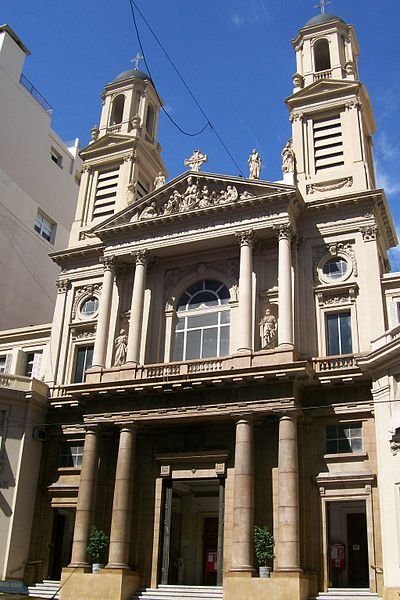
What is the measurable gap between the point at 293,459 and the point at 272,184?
41.7 feet

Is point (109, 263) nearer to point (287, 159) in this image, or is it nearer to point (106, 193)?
point (106, 193)

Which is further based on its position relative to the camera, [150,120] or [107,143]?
[150,120]

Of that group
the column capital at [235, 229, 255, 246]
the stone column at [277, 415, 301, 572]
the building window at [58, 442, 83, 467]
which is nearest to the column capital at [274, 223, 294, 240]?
the column capital at [235, 229, 255, 246]

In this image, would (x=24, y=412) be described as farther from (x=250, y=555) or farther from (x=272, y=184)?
(x=272, y=184)

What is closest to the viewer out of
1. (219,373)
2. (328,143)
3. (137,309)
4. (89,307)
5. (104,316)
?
(219,373)

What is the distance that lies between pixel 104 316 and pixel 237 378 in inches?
343

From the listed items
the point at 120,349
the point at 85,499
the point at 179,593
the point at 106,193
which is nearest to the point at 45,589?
the point at 85,499

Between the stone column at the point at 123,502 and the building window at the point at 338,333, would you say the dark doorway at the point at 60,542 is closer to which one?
the stone column at the point at 123,502

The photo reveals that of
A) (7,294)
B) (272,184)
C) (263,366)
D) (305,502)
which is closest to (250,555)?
(305,502)

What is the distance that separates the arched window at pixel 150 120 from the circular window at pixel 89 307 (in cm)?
1357

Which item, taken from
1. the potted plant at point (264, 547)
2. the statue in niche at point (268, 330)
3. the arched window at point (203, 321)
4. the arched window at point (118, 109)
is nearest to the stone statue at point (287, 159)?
the arched window at point (203, 321)

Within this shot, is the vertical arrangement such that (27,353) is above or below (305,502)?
above

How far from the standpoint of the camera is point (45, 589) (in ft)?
92.5

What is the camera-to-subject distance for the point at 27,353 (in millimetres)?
36656
